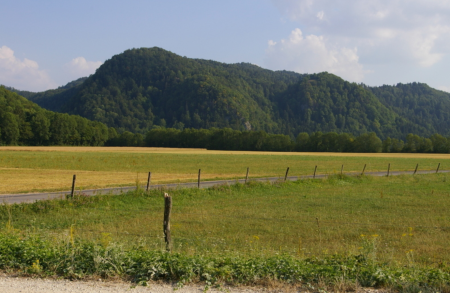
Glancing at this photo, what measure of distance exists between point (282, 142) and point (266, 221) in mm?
140757

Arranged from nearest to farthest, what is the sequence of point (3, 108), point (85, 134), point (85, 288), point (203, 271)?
point (85, 288) < point (203, 271) < point (3, 108) < point (85, 134)

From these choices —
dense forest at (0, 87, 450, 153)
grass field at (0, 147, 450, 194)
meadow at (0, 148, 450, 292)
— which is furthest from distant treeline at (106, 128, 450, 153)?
meadow at (0, 148, 450, 292)

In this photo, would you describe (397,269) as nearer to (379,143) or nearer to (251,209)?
(251,209)

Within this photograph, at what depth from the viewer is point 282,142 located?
511 ft

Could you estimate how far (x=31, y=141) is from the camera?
137 metres

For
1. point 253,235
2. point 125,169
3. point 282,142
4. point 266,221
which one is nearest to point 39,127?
point 282,142

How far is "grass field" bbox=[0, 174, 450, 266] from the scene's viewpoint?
445 inches

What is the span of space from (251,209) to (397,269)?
12918 mm

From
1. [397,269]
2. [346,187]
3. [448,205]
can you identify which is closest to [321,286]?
[397,269]

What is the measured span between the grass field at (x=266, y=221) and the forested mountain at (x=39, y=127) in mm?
124339

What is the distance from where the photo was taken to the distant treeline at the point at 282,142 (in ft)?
450

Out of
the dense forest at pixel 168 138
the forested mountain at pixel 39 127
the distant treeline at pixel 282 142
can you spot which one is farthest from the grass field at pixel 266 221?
the forested mountain at pixel 39 127

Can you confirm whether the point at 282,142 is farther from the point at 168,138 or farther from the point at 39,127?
the point at 39,127

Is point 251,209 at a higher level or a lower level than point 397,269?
lower
